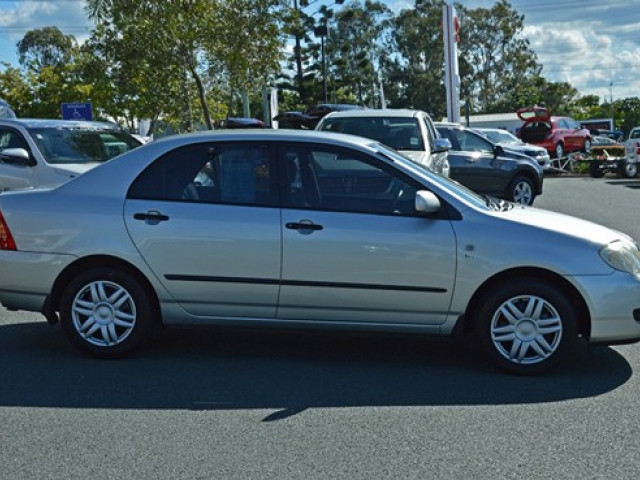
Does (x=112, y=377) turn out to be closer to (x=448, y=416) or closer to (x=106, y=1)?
(x=448, y=416)

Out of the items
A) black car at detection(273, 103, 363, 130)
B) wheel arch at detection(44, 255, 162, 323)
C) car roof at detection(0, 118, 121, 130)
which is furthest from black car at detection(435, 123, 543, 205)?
wheel arch at detection(44, 255, 162, 323)

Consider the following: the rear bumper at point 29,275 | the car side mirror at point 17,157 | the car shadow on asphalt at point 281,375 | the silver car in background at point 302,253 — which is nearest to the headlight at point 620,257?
the silver car in background at point 302,253

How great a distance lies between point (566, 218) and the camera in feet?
21.2

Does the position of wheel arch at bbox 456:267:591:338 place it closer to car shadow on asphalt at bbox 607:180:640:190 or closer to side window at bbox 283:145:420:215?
side window at bbox 283:145:420:215

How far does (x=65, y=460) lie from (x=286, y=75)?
175 ft

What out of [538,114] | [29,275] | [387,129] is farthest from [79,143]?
[538,114]

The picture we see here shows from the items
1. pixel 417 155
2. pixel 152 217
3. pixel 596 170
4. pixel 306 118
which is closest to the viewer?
pixel 152 217

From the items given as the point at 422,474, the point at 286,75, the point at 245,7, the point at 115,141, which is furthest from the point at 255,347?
the point at 286,75

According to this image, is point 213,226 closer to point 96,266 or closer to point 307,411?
point 96,266

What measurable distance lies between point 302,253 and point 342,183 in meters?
0.59

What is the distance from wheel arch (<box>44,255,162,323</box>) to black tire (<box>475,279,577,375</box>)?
2258mm

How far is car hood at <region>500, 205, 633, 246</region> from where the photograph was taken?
6016mm

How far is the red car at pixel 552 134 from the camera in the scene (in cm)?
3412

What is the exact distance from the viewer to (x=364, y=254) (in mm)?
6020
